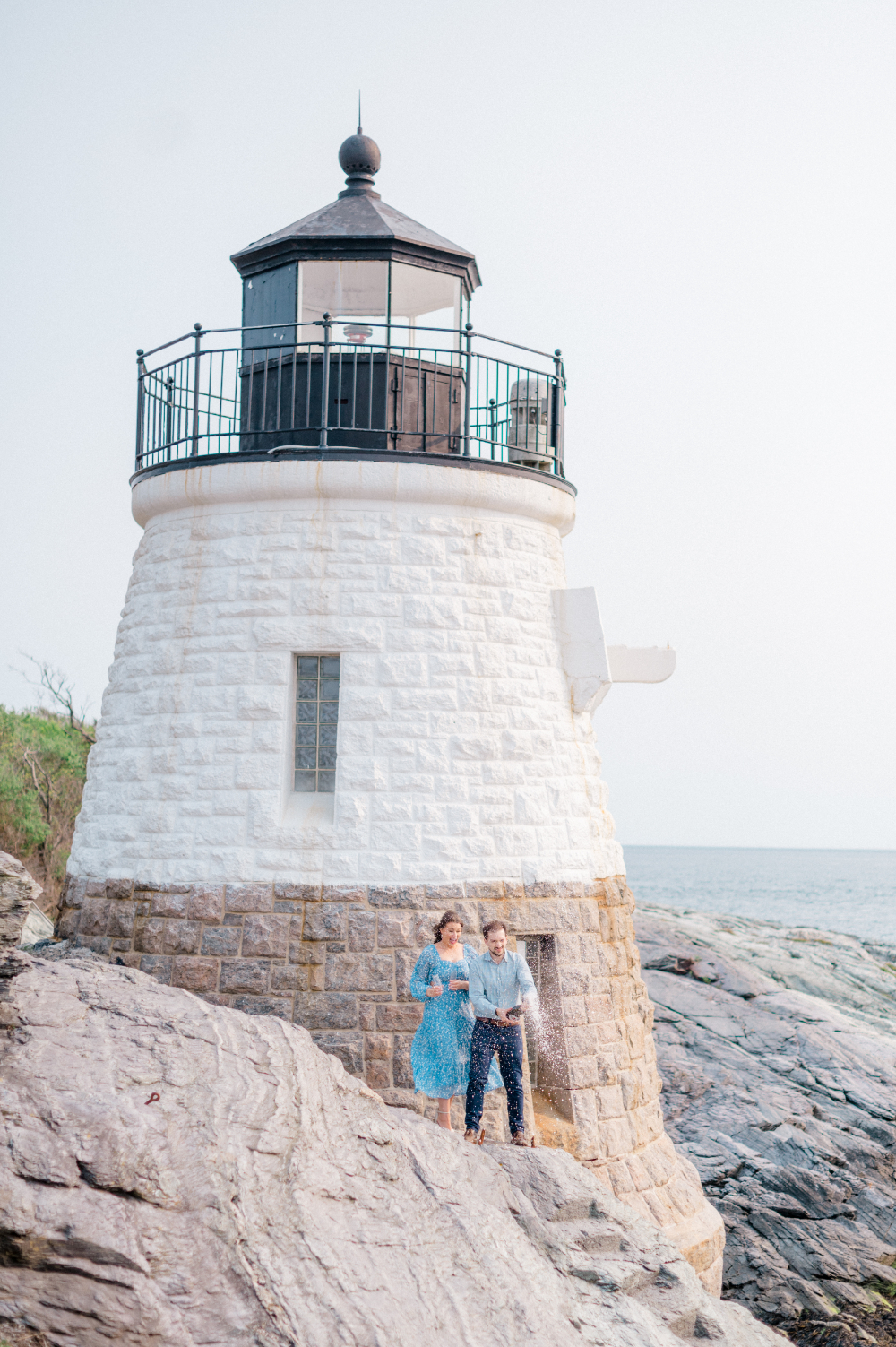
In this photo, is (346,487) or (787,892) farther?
(787,892)

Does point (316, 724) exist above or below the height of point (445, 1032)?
above

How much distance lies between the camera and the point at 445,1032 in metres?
7.51

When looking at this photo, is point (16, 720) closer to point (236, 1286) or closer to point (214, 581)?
point (214, 581)

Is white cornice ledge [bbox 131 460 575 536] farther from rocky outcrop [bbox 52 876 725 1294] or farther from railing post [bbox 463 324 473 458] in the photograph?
rocky outcrop [bbox 52 876 725 1294]

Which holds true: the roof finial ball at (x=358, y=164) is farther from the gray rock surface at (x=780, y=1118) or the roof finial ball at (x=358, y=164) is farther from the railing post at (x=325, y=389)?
the gray rock surface at (x=780, y=1118)

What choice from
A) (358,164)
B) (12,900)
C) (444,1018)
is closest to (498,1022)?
(444,1018)

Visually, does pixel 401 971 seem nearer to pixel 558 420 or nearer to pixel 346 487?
pixel 346 487

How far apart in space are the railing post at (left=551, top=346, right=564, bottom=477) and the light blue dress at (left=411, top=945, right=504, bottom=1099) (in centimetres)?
451

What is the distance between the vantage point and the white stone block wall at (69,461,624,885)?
27.7 ft

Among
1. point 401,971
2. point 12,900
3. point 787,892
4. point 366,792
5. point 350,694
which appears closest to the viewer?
point 12,900

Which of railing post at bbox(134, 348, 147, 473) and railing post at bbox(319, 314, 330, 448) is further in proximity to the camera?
A: railing post at bbox(134, 348, 147, 473)

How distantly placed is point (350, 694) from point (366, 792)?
75 cm

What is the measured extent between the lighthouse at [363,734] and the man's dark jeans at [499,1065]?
859 millimetres

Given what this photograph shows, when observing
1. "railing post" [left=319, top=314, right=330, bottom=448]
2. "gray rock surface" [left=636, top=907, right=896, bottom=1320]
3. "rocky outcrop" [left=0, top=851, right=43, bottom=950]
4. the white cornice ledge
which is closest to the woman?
"rocky outcrop" [left=0, top=851, right=43, bottom=950]
